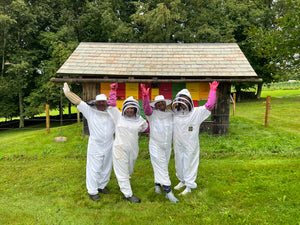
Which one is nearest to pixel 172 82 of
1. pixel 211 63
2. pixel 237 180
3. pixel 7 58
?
pixel 211 63

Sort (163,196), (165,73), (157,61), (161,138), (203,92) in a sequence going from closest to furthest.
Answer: (161,138)
(163,196)
(165,73)
(203,92)
(157,61)

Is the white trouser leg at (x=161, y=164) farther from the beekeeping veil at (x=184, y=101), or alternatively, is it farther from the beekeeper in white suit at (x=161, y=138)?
the beekeeping veil at (x=184, y=101)

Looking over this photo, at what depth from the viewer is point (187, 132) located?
433 cm

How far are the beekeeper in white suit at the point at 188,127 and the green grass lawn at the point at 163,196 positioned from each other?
27.4 inches

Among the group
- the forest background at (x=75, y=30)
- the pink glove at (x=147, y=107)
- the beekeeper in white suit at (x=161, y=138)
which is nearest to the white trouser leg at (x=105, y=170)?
the beekeeper in white suit at (x=161, y=138)

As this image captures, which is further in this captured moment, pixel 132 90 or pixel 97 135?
pixel 132 90

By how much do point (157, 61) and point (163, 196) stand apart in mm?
6946

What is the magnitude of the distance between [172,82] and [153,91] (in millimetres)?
1077

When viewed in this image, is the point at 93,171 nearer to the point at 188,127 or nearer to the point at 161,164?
the point at 161,164

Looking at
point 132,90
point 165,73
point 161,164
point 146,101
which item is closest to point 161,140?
point 161,164

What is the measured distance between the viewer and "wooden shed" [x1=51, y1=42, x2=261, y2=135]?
897 centimetres

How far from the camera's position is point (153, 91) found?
31.1ft

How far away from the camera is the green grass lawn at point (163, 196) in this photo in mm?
3863

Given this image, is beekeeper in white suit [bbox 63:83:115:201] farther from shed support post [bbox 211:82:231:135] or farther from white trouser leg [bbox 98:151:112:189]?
shed support post [bbox 211:82:231:135]
